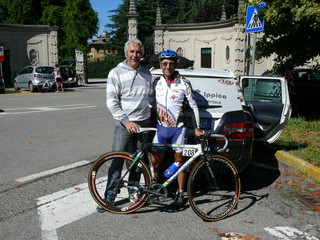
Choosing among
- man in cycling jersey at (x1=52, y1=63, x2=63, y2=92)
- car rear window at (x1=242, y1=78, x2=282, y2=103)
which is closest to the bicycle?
car rear window at (x1=242, y1=78, x2=282, y2=103)

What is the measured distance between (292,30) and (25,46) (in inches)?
1017

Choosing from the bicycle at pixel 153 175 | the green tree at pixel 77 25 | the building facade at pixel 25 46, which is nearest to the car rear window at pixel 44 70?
the green tree at pixel 77 25

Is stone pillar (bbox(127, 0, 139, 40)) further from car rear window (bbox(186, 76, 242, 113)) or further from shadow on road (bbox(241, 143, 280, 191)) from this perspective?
car rear window (bbox(186, 76, 242, 113))

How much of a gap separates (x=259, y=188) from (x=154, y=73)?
227 centimetres

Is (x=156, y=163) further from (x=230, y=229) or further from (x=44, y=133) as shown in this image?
(x=44, y=133)

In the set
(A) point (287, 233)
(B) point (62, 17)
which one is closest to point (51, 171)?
(A) point (287, 233)

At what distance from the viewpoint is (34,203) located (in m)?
4.25

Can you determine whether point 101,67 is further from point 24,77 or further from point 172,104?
point 172,104

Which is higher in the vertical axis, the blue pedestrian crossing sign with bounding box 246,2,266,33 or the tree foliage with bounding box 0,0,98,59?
the tree foliage with bounding box 0,0,98,59

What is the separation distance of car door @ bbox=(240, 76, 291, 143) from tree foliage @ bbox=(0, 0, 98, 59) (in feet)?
81.7

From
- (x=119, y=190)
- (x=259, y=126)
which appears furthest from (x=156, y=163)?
(x=259, y=126)

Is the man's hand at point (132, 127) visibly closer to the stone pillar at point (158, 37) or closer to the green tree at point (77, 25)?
the green tree at point (77, 25)

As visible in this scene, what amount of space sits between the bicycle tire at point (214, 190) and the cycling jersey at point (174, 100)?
48cm

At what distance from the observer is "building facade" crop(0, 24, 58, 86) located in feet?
94.7
